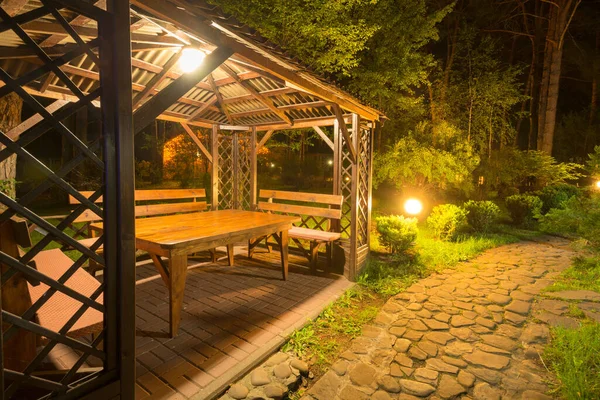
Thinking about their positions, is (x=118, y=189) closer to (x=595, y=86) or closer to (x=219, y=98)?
(x=219, y=98)

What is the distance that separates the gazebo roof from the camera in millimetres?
2730

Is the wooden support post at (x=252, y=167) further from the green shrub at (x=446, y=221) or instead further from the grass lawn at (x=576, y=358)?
the grass lawn at (x=576, y=358)

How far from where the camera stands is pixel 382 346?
3.78m


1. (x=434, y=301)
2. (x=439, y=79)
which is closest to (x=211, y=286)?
(x=434, y=301)

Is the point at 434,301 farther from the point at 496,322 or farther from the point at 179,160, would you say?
the point at 179,160

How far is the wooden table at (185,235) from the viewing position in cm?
371

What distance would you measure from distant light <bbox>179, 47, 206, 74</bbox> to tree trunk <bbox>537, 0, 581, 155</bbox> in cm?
1424

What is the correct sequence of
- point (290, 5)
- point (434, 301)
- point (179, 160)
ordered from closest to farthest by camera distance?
1. point (434, 301)
2. point (290, 5)
3. point (179, 160)

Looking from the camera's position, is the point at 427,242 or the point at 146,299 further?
the point at 427,242

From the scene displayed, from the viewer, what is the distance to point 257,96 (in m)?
6.09

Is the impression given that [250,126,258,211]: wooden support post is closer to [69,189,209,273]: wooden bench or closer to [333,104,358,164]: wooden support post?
[69,189,209,273]: wooden bench

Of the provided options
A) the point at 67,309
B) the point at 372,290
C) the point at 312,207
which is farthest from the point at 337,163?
the point at 67,309

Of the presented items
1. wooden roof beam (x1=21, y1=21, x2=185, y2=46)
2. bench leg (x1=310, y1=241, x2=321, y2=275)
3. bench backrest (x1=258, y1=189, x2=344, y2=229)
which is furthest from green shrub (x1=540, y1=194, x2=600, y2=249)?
wooden roof beam (x1=21, y1=21, x2=185, y2=46)

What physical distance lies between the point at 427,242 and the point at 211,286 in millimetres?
5726
